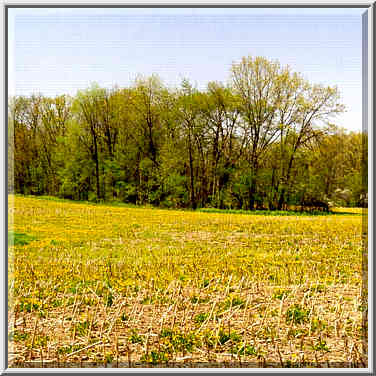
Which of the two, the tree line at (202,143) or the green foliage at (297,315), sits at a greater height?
the tree line at (202,143)

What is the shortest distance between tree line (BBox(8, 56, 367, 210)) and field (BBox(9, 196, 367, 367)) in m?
0.22

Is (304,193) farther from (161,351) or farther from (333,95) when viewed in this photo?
(161,351)

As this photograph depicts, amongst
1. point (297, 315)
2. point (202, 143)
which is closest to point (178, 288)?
point (297, 315)

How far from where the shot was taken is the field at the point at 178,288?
205 cm

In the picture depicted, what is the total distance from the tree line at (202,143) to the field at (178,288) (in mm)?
223

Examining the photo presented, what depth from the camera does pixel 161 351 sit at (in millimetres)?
2049

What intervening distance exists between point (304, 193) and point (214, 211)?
0.97 metres

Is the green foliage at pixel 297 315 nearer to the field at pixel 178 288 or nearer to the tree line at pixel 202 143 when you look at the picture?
the field at pixel 178 288

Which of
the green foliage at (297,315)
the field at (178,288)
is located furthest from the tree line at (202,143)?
the green foliage at (297,315)

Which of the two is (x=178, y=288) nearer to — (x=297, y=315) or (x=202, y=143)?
(x=297, y=315)

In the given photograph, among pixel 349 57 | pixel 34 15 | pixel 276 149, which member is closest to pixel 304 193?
pixel 276 149

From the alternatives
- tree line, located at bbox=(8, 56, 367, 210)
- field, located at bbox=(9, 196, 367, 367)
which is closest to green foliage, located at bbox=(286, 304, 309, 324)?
field, located at bbox=(9, 196, 367, 367)

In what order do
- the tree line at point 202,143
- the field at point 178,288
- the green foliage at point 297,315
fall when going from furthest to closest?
the tree line at point 202,143, the green foliage at point 297,315, the field at point 178,288

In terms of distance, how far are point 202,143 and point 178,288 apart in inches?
80.4
